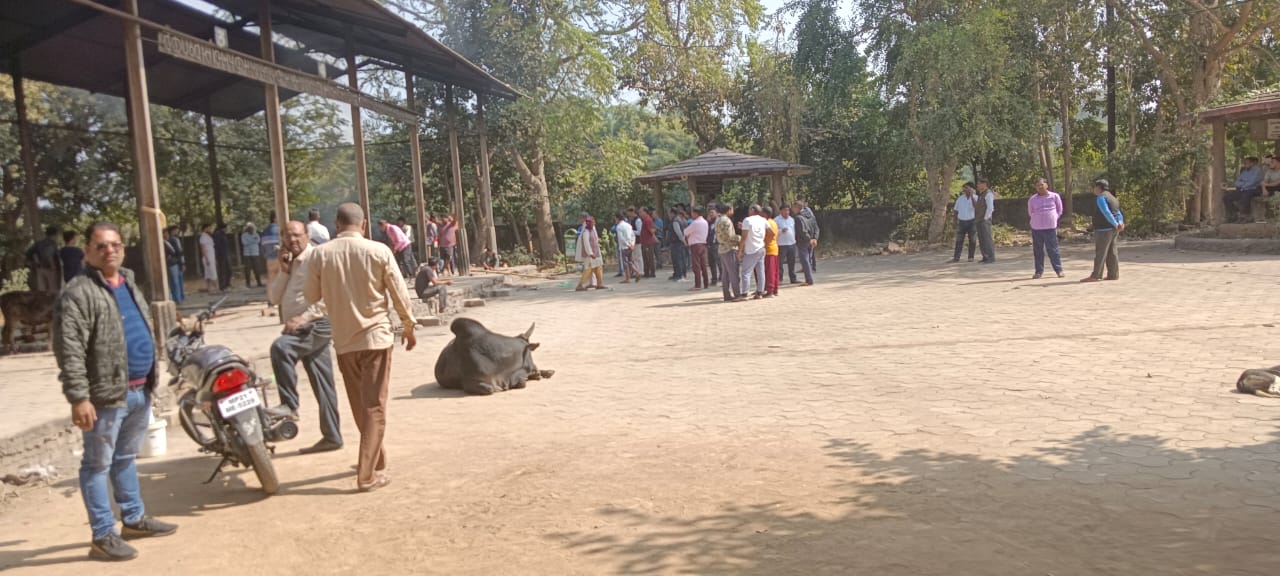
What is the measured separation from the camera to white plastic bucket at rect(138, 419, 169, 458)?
242 inches

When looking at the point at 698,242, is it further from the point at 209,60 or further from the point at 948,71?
the point at 948,71

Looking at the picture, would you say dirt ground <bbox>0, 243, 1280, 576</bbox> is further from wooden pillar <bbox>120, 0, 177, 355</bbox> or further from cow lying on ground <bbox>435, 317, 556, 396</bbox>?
wooden pillar <bbox>120, 0, 177, 355</bbox>

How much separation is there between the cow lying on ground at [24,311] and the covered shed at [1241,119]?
19749 millimetres

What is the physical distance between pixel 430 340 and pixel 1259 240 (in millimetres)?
15237

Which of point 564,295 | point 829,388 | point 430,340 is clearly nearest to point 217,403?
point 829,388

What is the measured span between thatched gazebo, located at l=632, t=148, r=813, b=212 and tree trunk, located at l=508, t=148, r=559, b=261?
4.66m

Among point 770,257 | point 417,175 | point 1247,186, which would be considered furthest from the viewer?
point 1247,186

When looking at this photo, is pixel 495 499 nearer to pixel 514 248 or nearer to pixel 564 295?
pixel 564 295

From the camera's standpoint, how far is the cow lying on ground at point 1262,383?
6.10m

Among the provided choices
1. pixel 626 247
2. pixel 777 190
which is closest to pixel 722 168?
pixel 777 190

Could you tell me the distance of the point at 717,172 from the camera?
789 inches

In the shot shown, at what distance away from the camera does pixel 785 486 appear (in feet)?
15.7

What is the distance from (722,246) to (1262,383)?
27.3 feet

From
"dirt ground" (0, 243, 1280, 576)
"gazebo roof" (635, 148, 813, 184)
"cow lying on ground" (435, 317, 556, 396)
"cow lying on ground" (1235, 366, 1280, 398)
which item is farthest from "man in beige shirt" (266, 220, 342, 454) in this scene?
"gazebo roof" (635, 148, 813, 184)
